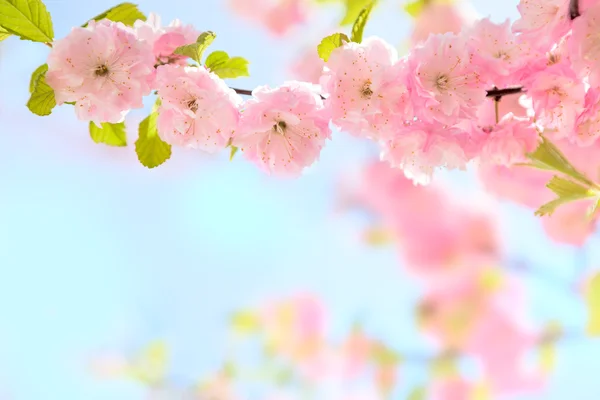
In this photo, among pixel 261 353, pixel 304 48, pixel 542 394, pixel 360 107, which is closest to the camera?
pixel 360 107

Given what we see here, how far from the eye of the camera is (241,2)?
165 centimetres

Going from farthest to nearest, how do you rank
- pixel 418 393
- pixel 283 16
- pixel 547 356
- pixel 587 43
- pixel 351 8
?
pixel 418 393, pixel 547 356, pixel 283 16, pixel 351 8, pixel 587 43

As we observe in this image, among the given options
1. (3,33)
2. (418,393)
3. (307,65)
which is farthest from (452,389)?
(3,33)

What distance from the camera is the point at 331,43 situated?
453mm

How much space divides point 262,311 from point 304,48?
116 cm

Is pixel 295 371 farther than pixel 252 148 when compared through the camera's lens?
Yes

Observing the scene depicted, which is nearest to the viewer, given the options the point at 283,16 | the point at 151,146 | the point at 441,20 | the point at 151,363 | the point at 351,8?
the point at 151,146

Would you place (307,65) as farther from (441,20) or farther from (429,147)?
(429,147)

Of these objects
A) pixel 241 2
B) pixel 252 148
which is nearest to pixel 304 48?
pixel 241 2

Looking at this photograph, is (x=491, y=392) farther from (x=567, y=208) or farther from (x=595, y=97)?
(x=595, y=97)

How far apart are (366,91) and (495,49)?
11 centimetres

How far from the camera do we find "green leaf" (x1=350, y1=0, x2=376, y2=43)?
47 centimetres

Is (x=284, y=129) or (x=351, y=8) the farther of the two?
(x=351, y=8)

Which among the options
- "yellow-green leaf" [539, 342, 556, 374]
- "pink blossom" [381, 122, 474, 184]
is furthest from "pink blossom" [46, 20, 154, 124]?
"yellow-green leaf" [539, 342, 556, 374]
